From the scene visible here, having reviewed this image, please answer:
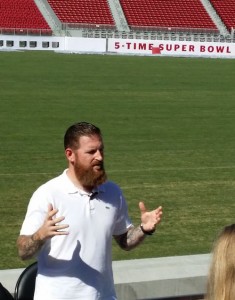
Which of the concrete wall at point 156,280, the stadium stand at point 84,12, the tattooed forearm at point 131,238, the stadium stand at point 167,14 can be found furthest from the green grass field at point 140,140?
the stadium stand at point 167,14

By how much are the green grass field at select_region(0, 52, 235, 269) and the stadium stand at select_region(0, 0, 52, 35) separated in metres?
18.6

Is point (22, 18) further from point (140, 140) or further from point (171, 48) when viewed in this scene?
point (140, 140)

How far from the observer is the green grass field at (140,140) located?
383 inches

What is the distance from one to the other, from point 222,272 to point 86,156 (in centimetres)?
154

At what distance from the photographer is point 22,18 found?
50969mm

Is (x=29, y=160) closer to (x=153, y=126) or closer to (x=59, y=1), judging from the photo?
(x=153, y=126)

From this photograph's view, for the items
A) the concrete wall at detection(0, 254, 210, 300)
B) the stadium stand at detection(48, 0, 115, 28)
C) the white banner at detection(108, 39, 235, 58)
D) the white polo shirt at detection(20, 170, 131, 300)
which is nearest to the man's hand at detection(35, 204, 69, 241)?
the white polo shirt at detection(20, 170, 131, 300)

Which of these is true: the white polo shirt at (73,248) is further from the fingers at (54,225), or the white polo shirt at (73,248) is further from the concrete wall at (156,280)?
the concrete wall at (156,280)

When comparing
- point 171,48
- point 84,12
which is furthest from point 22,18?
point 171,48

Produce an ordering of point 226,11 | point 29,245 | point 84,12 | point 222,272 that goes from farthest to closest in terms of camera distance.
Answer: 1. point 226,11
2. point 84,12
3. point 29,245
4. point 222,272

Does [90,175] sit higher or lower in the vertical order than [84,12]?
higher

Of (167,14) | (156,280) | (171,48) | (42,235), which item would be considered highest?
(42,235)

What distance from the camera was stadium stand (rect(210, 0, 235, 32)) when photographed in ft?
182

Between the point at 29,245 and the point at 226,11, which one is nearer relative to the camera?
the point at 29,245
